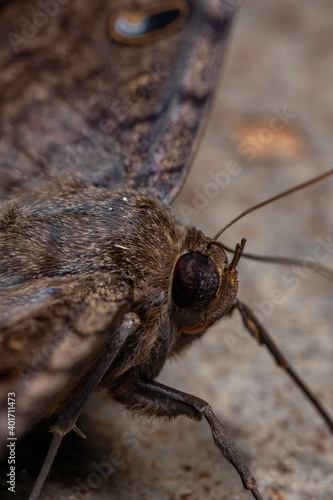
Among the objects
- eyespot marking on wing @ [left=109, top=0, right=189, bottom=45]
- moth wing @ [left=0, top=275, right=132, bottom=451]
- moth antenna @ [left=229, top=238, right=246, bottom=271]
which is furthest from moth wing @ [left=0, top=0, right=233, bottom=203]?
moth wing @ [left=0, top=275, right=132, bottom=451]

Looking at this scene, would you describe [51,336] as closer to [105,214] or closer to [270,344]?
[105,214]

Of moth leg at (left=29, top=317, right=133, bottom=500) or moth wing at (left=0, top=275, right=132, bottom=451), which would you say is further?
moth leg at (left=29, top=317, right=133, bottom=500)

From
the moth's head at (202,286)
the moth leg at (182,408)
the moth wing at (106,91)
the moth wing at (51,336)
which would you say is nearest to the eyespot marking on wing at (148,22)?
the moth wing at (106,91)

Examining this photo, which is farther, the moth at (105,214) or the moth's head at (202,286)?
the moth's head at (202,286)

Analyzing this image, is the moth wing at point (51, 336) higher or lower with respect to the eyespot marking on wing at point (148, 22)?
lower

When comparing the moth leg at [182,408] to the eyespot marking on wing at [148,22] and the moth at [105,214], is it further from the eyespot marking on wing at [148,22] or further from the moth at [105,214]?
the eyespot marking on wing at [148,22]

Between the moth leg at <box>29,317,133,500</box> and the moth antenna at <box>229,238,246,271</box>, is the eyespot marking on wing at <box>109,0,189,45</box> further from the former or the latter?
the moth leg at <box>29,317,133,500</box>

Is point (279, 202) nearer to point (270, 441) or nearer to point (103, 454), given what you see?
point (270, 441)

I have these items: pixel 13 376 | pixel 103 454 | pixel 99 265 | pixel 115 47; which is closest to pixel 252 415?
pixel 103 454

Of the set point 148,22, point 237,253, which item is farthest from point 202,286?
point 148,22
